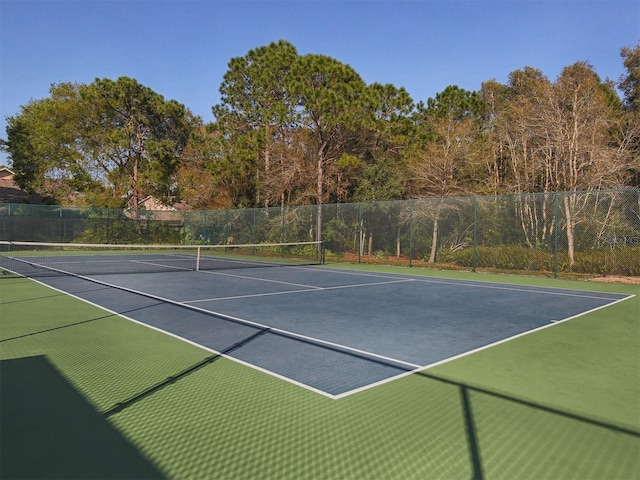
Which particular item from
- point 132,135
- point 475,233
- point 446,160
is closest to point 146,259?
point 475,233

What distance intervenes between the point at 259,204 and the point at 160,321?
22.1 m

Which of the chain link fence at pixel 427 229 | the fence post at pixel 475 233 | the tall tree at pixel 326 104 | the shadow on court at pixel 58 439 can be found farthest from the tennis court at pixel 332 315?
the tall tree at pixel 326 104

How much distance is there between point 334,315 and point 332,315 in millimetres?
31

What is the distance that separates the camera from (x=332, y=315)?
6.88 metres

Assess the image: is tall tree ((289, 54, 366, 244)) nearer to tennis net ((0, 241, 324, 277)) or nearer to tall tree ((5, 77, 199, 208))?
tennis net ((0, 241, 324, 277))

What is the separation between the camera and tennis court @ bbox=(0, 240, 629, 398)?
14.6 ft

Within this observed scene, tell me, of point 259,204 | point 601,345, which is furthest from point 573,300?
point 259,204

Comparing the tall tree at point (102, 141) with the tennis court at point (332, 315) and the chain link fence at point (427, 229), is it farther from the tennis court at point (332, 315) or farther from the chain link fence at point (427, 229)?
the tennis court at point (332, 315)

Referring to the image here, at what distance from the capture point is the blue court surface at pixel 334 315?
4426mm

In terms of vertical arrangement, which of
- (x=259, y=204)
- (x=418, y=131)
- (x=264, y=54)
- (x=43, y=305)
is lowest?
(x=43, y=305)

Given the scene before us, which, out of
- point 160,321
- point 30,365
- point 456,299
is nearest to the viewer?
point 30,365

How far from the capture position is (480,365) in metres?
4.36

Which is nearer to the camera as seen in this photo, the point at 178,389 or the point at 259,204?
the point at 178,389

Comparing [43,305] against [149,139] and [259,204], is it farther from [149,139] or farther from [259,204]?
[149,139]
